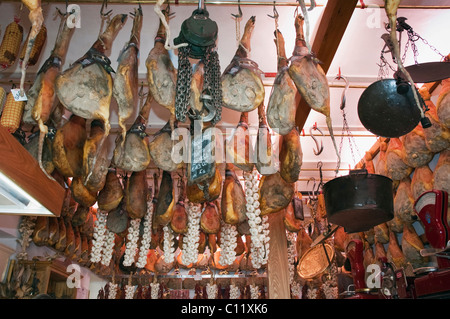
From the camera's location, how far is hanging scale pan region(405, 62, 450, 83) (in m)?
2.78

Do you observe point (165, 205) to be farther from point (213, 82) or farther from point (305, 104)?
point (213, 82)

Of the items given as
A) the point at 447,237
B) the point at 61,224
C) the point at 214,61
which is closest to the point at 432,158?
the point at 447,237

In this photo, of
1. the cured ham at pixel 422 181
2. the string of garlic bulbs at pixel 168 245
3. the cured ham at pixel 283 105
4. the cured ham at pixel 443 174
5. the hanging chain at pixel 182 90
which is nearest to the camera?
the hanging chain at pixel 182 90

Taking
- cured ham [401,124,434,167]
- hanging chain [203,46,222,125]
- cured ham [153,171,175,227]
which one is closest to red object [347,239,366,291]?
cured ham [401,124,434,167]

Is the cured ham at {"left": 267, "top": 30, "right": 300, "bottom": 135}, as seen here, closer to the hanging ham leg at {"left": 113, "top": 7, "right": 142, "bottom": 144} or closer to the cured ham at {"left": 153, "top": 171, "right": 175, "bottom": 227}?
the hanging ham leg at {"left": 113, "top": 7, "right": 142, "bottom": 144}

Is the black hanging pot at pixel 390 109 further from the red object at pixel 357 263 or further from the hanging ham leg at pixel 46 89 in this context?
the red object at pixel 357 263

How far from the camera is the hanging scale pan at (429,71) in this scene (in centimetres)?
278

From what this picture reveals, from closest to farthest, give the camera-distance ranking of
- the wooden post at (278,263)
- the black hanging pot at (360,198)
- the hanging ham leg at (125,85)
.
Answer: the hanging ham leg at (125,85) < the black hanging pot at (360,198) < the wooden post at (278,263)

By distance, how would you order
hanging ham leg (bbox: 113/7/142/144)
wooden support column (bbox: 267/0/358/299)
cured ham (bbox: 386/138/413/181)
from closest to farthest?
1. hanging ham leg (bbox: 113/7/142/144)
2. wooden support column (bbox: 267/0/358/299)
3. cured ham (bbox: 386/138/413/181)

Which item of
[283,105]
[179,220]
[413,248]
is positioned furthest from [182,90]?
[413,248]

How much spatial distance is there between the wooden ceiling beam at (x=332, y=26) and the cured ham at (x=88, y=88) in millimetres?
1714

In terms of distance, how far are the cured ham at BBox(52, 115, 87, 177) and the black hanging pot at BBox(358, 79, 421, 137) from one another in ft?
7.97

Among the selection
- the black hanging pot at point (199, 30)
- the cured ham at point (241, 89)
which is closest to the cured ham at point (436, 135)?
the cured ham at point (241, 89)

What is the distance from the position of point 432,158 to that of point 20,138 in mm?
4172
